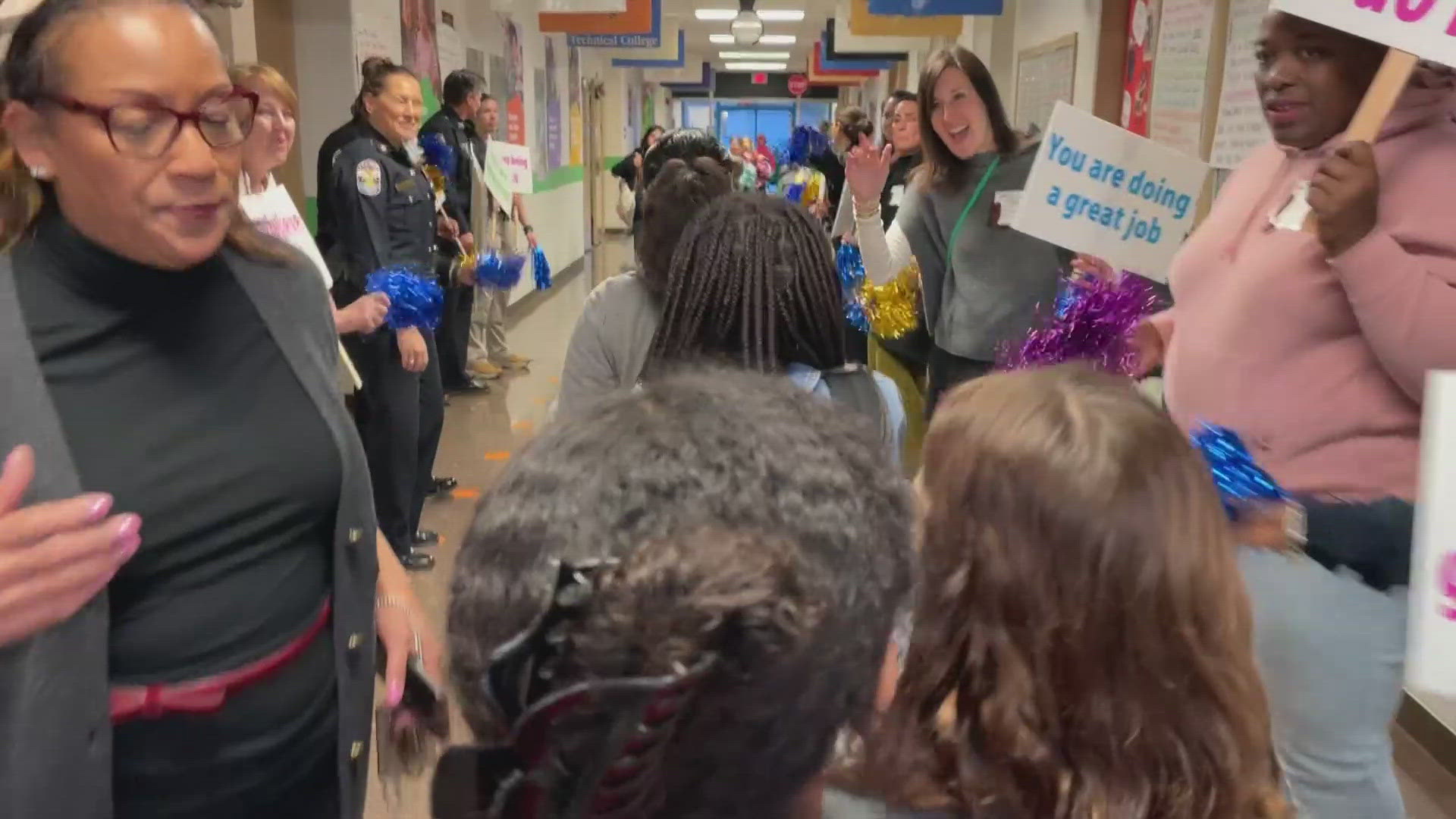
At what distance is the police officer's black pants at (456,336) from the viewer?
18.6 feet

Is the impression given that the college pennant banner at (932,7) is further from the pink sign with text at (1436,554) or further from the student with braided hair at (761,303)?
the pink sign with text at (1436,554)

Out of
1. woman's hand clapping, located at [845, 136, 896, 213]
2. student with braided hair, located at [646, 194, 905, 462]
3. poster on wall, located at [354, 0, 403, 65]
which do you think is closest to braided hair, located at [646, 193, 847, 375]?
student with braided hair, located at [646, 194, 905, 462]

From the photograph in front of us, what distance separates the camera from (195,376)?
123cm

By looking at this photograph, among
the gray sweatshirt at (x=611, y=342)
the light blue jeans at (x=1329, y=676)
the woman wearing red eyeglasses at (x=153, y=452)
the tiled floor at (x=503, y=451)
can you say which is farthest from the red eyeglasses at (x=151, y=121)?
the light blue jeans at (x=1329, y=676)

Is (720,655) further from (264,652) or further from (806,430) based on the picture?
(264,652)

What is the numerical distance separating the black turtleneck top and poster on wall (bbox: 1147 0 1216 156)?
11.4ft

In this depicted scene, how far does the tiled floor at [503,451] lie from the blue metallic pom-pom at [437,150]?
1298 mm

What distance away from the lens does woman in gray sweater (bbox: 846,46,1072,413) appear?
2.66 meters

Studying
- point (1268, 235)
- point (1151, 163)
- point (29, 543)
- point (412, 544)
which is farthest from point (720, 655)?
point (412, 544)

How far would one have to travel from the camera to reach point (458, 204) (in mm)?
5316

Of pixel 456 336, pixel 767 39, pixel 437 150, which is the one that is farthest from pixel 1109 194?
pixel 767 39

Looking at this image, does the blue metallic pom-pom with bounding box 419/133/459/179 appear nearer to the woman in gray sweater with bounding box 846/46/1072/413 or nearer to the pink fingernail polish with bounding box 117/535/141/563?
the woman in gray sweater with bounding box 846/46/1072/413

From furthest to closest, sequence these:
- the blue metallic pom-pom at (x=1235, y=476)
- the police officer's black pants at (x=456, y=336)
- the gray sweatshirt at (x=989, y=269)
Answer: the police officer's black pants at (x=456, y=336), the gray sweatshirt at (x=989, y=269), the blue metallic pom-pom at (x=1235, y=476)

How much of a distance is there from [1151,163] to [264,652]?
2004 millimetres
